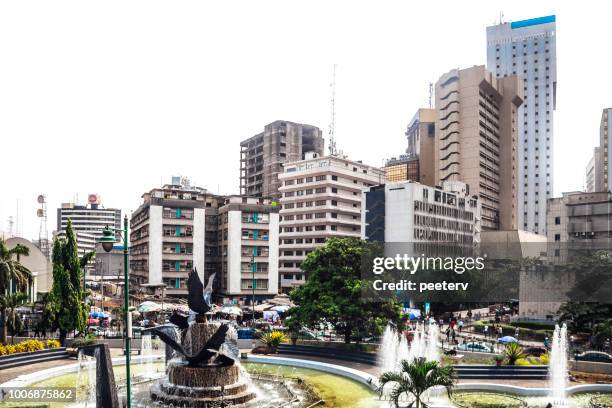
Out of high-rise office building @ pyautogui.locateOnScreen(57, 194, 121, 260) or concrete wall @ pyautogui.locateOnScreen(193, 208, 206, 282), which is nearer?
concrete wall @ pyautogui.locateOnScreen(193, 208, 206, 282)

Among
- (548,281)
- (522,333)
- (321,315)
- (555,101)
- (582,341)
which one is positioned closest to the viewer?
(321,315)

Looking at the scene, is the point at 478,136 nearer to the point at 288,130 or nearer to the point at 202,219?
the point at 288,130

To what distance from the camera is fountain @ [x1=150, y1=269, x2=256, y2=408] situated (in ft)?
68.1

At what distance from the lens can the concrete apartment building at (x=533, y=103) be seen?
484ft

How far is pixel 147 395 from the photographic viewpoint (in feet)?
74.8

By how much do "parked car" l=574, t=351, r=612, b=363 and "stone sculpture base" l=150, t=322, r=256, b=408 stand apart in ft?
65.0

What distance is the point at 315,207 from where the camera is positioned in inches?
3324

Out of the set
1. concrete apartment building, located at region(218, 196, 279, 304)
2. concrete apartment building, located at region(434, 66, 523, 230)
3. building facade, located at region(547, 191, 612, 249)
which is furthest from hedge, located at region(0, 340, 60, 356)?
concrete apartment building, located at region(434, 66, 523, 230)

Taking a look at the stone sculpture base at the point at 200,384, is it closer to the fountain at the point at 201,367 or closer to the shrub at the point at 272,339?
the fountain at the point at 201,367

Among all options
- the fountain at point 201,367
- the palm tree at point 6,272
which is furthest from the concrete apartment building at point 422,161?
the fountain at point 201,367

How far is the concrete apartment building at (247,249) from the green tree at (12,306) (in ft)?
122

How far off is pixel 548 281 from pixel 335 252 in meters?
26.4

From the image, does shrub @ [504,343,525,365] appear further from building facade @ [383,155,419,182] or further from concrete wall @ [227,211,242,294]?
building facade @ [383,155,419,182]

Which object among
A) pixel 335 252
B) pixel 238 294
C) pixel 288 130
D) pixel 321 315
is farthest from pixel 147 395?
pixel 288 130
